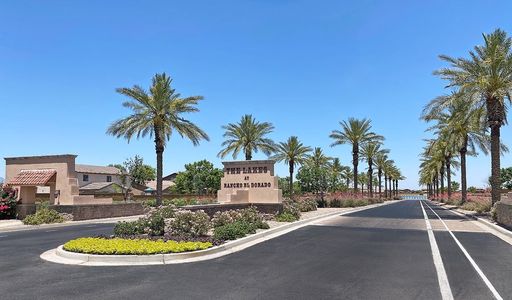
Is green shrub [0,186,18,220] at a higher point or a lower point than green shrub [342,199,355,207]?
higher

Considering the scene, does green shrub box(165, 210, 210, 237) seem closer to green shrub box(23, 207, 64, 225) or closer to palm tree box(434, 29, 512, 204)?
green shrub box(23, 207, 64, 225)

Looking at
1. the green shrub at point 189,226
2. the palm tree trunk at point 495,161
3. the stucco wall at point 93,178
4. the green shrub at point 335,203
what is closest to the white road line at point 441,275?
the green shrub at point 189,226

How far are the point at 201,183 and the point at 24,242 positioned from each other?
229 ft

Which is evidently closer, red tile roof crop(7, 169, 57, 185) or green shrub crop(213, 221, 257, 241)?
green shrub crop(213, 221, 257, 241)

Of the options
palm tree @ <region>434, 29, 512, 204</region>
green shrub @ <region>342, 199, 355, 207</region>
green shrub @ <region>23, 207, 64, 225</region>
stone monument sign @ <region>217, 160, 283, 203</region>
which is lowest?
green shrub @ <region>342, 199, 355, 207</region>

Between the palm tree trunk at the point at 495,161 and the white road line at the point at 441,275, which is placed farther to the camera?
the palm tree trunk at the point at 495,161

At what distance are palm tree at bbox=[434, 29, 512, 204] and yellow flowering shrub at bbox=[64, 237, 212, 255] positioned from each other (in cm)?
2132

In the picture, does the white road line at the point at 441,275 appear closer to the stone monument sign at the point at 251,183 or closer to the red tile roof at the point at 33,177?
the stone monument sign at the point at 251,183

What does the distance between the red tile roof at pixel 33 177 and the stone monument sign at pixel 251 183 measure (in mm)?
11315

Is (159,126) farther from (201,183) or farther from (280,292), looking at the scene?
(201,183)

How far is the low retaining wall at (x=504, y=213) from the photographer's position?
63.6 feet

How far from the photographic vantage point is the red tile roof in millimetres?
26598

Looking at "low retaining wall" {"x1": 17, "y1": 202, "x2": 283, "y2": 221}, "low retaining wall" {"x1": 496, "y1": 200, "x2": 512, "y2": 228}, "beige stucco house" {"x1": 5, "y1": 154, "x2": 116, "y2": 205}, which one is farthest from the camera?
"beige stucco house" {"x1": 5, "y1": 154, "x2": 116, "y2": 205}

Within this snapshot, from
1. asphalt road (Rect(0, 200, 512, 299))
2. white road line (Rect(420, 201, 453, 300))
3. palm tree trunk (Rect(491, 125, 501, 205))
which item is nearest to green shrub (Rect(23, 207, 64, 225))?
asphalt road (Rect(0, 200, 512, 299))
